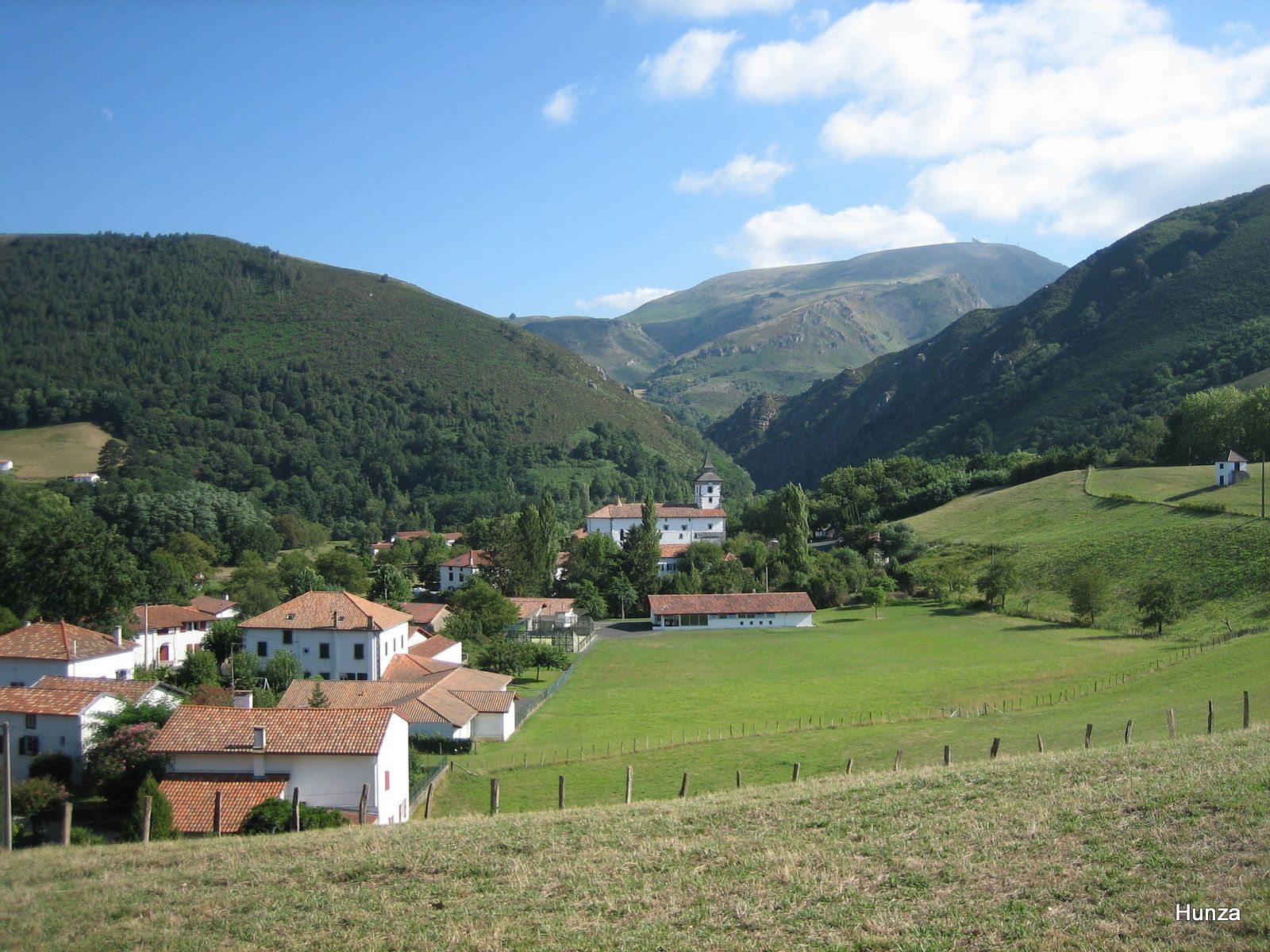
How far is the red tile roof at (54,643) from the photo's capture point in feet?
122

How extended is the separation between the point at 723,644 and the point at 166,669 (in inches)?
1349

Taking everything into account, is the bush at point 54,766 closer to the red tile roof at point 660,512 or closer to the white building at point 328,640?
the white building at point 328,640

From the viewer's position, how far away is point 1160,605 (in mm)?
52719

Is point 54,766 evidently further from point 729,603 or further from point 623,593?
point 623,593

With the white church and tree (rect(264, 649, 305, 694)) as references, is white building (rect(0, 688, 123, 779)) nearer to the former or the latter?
tree (rect(264, 649, 305, 694))

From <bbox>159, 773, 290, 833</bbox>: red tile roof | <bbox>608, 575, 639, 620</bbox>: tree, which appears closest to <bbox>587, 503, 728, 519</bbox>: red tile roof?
<bbox>608, 575, 639, 620</bbox>: tree

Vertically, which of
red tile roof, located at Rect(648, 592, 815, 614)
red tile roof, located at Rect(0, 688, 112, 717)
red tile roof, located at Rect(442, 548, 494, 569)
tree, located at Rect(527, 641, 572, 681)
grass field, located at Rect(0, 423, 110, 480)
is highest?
grass field, located at Rect(0, 423, 110, 480)

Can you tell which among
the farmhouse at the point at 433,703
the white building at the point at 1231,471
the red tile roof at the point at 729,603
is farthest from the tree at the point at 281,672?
the white building at the point at 1231,471

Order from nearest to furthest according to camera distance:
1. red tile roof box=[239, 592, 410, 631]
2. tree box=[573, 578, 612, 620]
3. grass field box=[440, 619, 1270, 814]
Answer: grass field box=[440, 619, 1270, 814]
red tile roof box=[239, 592, 410, 631]
tree box=[573, 578, 612, 620]

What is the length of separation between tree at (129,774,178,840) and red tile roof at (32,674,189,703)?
986cm

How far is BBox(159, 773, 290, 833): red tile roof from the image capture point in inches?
915

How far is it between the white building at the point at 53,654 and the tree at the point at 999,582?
176 ft

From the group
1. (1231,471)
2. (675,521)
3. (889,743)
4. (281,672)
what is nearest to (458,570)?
(675,521)

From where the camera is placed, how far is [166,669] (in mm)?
44344
